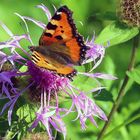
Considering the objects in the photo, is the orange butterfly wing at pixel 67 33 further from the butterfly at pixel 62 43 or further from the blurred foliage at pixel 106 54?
the blurred foliage at pixel 106 54

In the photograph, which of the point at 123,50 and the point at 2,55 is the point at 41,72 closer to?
the point at 2,55

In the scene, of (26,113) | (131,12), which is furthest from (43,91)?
(131,12)

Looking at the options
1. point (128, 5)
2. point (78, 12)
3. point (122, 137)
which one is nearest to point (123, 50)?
point (78, 12)

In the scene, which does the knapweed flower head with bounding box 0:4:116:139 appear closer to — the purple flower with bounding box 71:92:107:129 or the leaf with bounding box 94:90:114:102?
the purple flower with bounding box 71:92:107:129

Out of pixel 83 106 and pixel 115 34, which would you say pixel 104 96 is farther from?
pixel 83 106

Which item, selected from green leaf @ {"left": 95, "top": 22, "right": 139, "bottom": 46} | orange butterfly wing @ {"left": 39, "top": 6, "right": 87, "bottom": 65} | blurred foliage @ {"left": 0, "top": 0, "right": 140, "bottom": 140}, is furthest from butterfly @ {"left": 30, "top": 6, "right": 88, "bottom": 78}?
blurred foliage @ {"left": 0, "top": 0, "right": 140, "bottom": 140}
